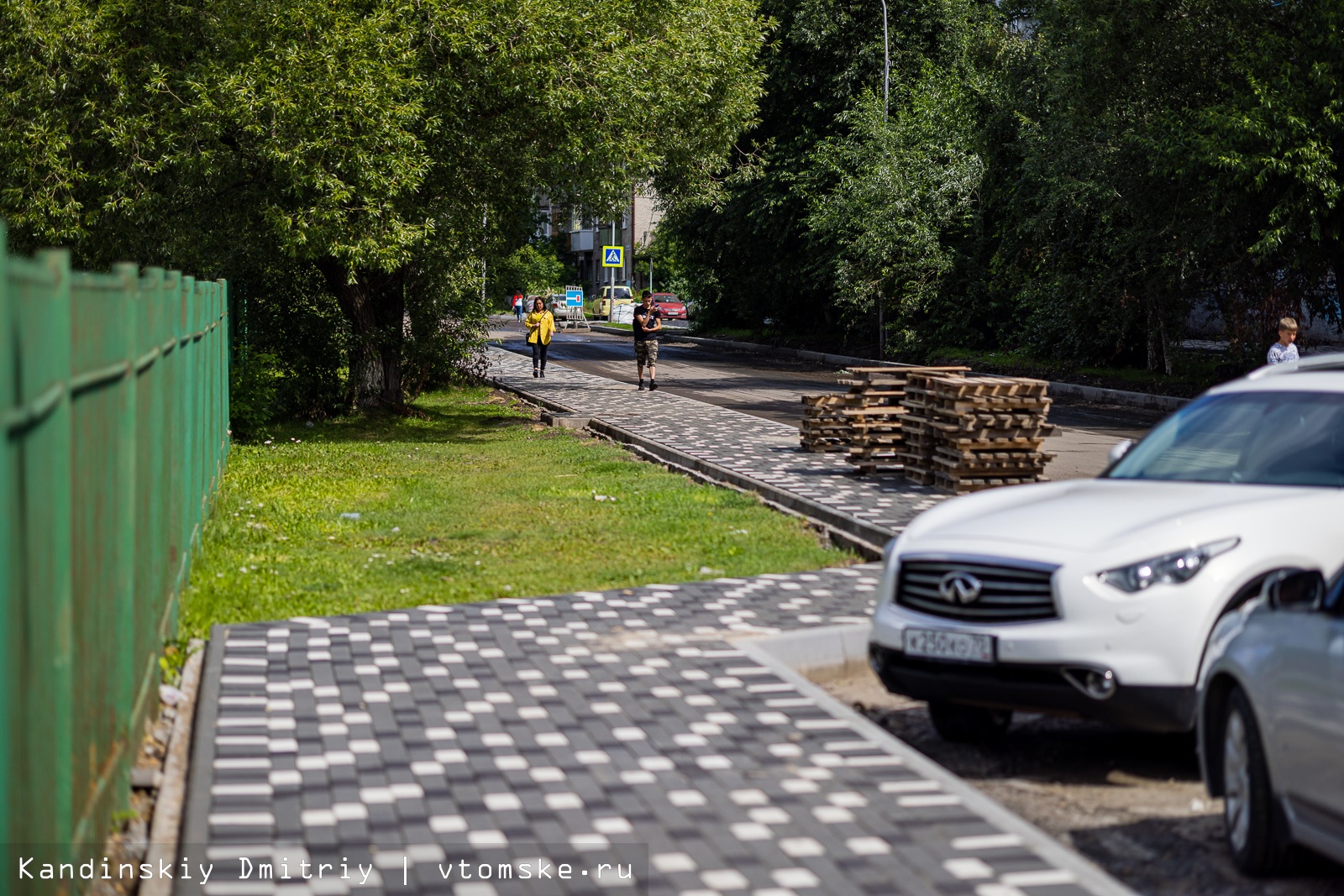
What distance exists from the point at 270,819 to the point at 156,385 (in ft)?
8.52

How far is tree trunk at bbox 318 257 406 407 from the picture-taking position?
76.4ft

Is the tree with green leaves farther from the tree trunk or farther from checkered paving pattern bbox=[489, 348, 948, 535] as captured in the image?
Answer: checkered paving pattern bbox=[489, 348, 948, 535]

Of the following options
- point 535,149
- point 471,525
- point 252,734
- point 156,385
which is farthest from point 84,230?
point 252,734

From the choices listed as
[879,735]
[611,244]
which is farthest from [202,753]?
[611,244]

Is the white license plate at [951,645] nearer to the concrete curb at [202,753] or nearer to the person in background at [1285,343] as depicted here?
the concrete curb at [202,753]

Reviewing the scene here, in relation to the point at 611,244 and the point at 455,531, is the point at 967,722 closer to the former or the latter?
the point at 455,531

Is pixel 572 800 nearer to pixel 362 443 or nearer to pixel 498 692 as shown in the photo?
pixel 498 692

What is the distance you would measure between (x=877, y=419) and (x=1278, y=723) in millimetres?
11002

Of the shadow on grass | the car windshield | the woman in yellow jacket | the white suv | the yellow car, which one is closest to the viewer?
the white suv

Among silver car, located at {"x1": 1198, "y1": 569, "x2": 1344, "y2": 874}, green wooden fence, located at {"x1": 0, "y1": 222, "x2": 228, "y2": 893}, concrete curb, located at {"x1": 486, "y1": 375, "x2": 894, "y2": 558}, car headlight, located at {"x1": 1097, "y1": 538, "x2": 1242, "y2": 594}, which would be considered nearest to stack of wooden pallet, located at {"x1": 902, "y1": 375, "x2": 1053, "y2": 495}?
concrete curb, located at {"x1": 486, "y1": 375, "x2": 894, "y2": 558}

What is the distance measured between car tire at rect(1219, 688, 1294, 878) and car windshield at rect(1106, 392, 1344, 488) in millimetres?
1844

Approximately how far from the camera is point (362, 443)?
20.5 m

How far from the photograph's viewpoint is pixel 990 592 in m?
6.40

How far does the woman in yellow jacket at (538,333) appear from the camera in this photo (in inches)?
1334
